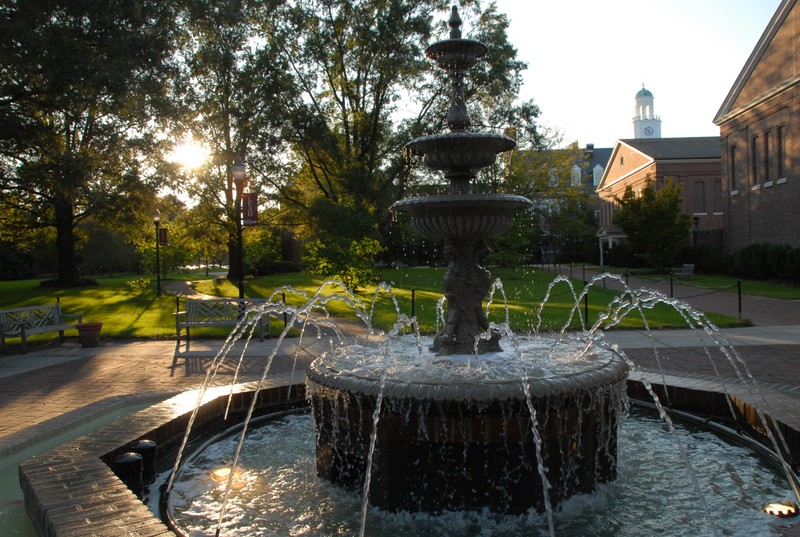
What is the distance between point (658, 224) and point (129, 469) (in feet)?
122

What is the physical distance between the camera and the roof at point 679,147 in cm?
5022

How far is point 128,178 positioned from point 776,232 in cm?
3266

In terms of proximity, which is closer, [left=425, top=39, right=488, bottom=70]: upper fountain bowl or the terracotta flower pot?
[left=425, top=39, right=488, bottom=70]: upper fountain bowl

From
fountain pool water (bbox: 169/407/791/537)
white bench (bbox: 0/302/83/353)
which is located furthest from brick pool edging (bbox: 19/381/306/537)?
white bench (bbox: 0/302/83/353)

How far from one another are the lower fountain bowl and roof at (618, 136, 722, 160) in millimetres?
50453

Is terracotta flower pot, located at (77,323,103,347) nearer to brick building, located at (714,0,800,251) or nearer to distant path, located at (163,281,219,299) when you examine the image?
distant path, located at (163,281,219,299)

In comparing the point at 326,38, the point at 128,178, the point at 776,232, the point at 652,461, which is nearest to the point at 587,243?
the point at 776,232

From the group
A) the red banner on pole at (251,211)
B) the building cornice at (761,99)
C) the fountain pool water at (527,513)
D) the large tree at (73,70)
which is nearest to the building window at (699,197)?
the building cornice at (761,99)

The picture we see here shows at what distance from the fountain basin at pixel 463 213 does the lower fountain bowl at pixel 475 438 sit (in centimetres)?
160

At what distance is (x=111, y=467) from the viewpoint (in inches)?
188

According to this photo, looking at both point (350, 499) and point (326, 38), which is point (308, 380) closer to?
point (350, 499)

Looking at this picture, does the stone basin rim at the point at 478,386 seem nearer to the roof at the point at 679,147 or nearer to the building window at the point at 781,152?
the building window at the point at 781,152

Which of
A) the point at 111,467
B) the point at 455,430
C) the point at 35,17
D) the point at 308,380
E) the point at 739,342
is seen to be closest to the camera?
the point at 455,430

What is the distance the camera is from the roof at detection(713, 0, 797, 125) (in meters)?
32.0
